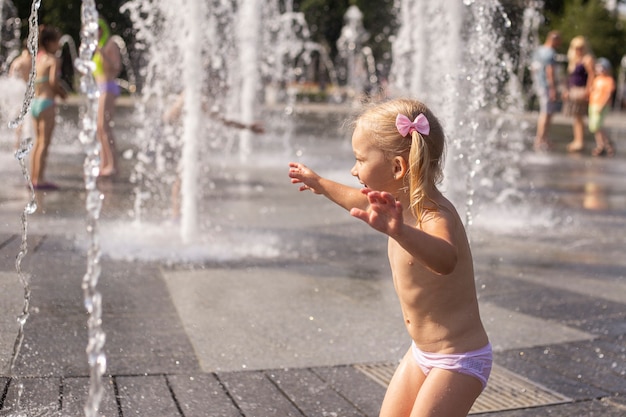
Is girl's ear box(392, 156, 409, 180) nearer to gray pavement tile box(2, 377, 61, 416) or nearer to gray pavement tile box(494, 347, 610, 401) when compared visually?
gray pavement tile box(2, 377, 61, 416)

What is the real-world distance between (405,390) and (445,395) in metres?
0.16

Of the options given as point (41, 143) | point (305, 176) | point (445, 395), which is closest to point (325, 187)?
point (305, 176)

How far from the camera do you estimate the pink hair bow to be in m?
2.67

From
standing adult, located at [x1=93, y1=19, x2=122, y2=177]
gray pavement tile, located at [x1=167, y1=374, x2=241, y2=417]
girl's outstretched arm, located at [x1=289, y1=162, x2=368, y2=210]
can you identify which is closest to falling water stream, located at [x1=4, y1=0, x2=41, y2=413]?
gray pavement tile, located at [x1=167, y1=374, x2=241, y2=417]

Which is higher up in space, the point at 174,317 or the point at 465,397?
the point at 465,397

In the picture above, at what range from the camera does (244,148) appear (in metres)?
14.1

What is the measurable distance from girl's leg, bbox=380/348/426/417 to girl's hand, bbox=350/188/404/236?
2.07ft

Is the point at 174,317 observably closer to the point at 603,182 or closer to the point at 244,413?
the point at 244,413

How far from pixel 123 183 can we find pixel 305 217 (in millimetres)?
2507

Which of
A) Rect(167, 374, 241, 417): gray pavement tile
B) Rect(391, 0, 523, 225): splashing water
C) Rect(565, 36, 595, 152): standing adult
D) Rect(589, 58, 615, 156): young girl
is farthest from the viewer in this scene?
Rect(565, 36, 595, 152): standing adult

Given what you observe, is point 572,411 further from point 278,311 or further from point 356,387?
point 278,311

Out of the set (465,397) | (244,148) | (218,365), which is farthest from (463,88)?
(244,148)

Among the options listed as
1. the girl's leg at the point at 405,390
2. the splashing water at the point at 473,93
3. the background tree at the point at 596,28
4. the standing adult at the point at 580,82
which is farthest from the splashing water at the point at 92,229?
the background tree at the point at 596,28

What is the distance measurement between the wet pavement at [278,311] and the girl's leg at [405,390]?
84cm
